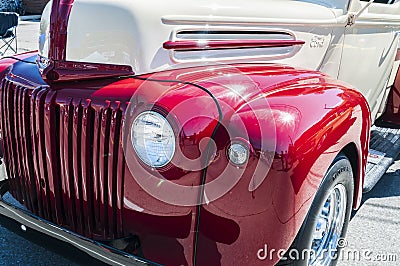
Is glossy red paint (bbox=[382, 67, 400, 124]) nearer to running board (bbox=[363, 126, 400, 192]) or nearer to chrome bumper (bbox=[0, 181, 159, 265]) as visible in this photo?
running board (bbox=[363, 126, 400, 192])

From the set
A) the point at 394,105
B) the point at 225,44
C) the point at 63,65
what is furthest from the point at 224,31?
the point at 394,105

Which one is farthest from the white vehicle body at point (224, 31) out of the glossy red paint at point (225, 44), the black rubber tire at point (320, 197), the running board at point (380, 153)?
the black rubber tire at point (320, 197)

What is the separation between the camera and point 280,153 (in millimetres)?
1645

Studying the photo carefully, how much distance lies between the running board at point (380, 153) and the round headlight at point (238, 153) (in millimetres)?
1476

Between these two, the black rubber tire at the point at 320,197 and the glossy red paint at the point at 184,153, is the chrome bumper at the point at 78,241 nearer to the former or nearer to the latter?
the glossy red paint at the point at 184,153

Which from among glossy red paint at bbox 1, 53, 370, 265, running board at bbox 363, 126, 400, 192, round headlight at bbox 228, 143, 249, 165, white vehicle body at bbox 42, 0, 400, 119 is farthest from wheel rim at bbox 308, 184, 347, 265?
white vehicle body at bbox 42, 0, 400, 119

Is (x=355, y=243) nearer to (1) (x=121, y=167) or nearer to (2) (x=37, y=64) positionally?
(1) (x=121, y=167)

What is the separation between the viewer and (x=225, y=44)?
2295 mm

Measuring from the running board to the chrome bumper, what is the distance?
1716mm

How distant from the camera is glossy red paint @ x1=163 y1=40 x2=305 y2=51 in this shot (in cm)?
211

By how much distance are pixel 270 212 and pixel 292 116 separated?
380mm

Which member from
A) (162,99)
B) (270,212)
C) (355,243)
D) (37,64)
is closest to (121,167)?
(162,99)

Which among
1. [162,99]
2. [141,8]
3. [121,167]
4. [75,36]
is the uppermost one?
[141,8]

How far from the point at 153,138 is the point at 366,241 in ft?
6.15
